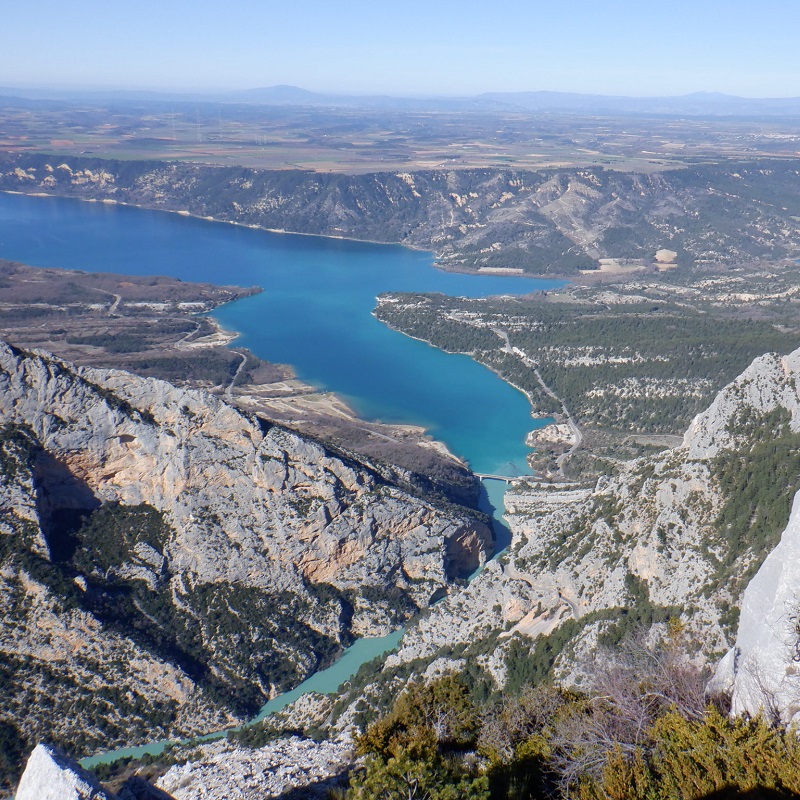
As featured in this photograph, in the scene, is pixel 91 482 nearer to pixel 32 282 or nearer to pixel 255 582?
pixel 255 582

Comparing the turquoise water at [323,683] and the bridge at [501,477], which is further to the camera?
the bridge at [501,477]

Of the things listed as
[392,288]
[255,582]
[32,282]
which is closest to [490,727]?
[255,582]

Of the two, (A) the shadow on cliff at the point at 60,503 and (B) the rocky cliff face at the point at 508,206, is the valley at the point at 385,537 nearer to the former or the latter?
(A) the shadow on cliff at the point at 60,503

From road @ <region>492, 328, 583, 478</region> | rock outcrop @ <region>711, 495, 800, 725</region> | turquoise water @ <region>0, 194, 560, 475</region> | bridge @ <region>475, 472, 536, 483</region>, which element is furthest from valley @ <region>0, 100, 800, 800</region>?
bridge @ <region>475, 472, 536, 483</region>

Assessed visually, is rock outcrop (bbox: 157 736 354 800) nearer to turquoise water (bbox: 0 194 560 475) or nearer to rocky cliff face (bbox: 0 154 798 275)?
turquoise water (bbox: 0 194 560 475)

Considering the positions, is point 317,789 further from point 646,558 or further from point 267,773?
point 646,558

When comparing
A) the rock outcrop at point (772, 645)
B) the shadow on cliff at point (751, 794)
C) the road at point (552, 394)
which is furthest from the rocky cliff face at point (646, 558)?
the road at point (552, 394)
